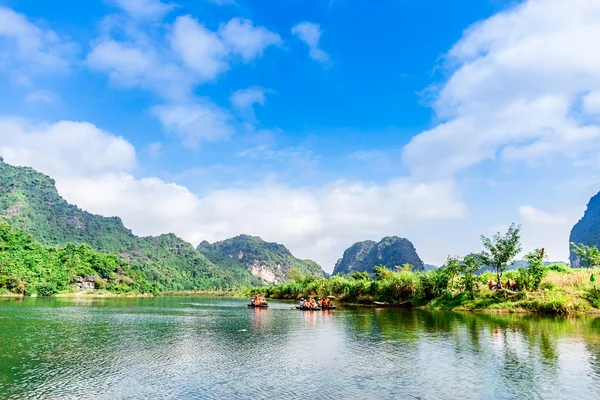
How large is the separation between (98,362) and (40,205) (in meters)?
198

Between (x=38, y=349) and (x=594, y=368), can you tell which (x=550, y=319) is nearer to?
(x=594, y=368)

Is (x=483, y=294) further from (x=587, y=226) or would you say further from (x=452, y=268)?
(x=587, y=226)

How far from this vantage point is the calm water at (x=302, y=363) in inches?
492

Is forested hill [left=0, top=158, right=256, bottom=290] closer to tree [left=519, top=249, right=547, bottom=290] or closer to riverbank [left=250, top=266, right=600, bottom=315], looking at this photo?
riverbank [left=250, top=266, right=600, bottom=315]

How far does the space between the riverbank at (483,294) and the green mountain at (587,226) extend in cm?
13015

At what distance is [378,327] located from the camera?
1134 inches

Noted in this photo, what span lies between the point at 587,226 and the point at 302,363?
7761 inches

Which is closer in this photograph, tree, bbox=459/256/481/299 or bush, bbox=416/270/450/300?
tree, bbox=459/256/481/299

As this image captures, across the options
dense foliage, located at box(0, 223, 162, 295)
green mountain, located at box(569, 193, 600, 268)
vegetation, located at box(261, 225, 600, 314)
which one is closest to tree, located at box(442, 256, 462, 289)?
Result: vegetation, located at box(261, 225, 600, 314)

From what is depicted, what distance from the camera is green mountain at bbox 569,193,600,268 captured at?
15557 centimetres

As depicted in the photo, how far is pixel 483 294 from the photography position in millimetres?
42844


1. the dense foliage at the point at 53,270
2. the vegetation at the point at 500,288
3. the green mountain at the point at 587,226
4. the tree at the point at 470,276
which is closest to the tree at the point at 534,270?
the vegetation at the point at 500,288

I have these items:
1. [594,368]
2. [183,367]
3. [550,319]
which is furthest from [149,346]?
[550,319]

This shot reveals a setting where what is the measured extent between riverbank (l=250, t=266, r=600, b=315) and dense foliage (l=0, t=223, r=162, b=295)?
66259 mm
